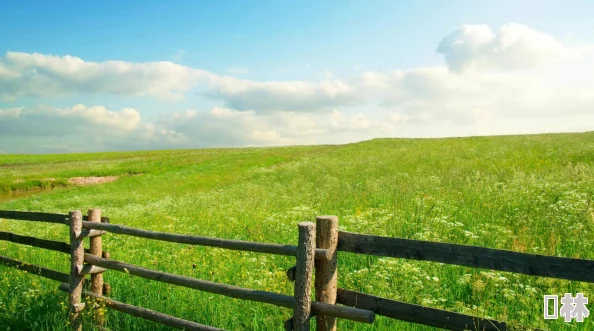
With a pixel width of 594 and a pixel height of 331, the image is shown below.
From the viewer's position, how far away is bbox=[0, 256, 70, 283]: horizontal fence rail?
25.9 ft

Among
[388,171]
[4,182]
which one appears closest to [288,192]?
[388,171]

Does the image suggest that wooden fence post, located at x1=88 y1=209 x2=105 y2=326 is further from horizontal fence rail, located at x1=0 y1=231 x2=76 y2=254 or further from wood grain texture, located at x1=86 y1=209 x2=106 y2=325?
horizontal fence rail, located at x1=0 y1=231 x2=76 y2=254

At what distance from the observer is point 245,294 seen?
17.2ft

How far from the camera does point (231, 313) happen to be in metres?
6.48

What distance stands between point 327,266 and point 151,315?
Result: 3.05 m

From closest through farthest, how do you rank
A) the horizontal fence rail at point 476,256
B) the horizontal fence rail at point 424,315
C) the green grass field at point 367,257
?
the horizontal fence rail at point 476,256
the horizontal fence rail at point 424,315
the green grass field at point 367,257

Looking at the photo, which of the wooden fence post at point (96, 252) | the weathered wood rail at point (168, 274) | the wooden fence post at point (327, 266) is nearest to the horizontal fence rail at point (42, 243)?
the weathered wood rail at point (168, 274)

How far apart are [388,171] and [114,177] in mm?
31244

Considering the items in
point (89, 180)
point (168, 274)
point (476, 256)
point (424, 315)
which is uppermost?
point (476, 256)

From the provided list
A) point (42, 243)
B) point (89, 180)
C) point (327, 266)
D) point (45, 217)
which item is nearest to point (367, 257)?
point (327, 266)

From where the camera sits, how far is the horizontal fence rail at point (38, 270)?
7887 mm

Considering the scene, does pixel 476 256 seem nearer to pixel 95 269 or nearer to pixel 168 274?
pixel 168 274

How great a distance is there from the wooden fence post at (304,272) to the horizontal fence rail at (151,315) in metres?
1.41

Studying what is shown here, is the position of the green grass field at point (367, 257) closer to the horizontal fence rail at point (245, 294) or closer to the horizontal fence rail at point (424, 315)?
the horizontal fence rail at point (245, 294)
